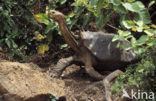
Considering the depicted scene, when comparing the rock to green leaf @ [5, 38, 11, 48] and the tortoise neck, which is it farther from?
green leaf @ [5, 38, 11, 48]

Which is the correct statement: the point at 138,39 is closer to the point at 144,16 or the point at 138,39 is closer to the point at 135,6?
the point at 144,16

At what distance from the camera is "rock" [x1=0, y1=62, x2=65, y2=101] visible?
3.44 meters

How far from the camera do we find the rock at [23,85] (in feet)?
11.3

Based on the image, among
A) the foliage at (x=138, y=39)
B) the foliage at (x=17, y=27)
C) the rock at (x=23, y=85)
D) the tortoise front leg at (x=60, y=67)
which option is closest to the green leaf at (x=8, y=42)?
the foliage at (x=17, y=27)

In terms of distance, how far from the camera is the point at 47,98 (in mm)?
3596

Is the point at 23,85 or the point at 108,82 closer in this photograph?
the point at 23,85

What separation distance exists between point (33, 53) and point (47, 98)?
7.10 ft

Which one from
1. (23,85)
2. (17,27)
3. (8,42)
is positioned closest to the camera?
(23,85)

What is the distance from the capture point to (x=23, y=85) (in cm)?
358

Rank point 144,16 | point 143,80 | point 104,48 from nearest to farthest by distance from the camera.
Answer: point 143,80
point 144,16
point 104,48

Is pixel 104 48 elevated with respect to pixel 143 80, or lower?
lower

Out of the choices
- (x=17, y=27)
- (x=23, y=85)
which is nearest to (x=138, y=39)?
(x=23, y=85)

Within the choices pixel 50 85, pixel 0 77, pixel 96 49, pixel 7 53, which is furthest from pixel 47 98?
pixel 7 53

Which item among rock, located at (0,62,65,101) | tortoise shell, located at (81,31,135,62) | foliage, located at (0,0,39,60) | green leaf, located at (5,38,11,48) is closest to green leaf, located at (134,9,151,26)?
tortoise shell, located at (81,31,135,62)
